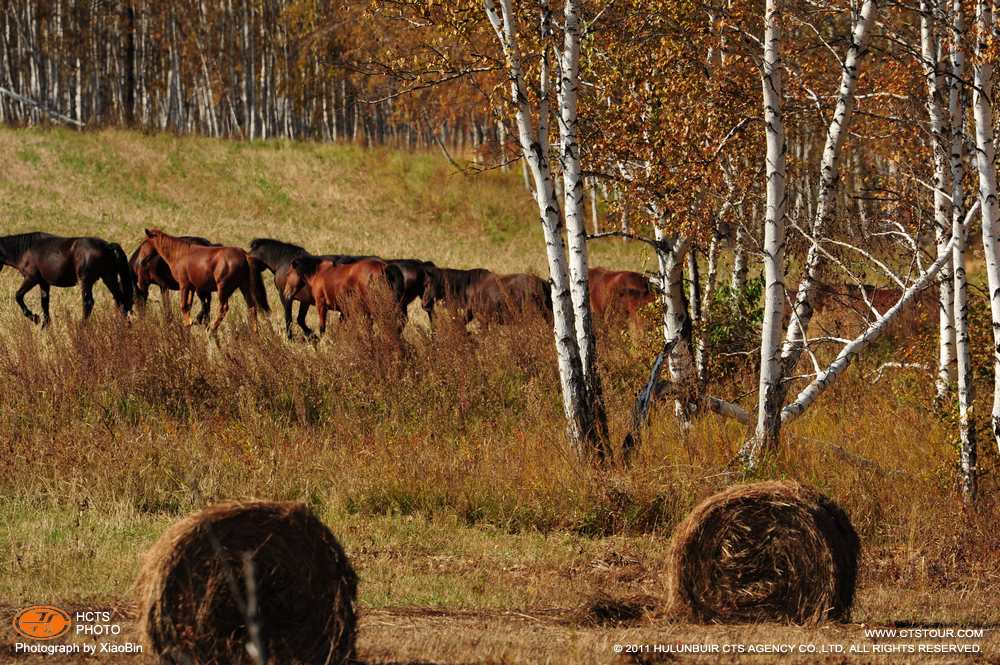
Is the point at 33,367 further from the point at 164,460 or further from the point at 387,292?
the point at 387,292

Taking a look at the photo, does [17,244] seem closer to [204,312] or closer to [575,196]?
[204,312]

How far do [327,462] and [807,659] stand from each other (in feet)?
18.9

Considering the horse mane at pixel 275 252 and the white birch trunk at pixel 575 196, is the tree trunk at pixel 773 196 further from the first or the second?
the horse mane at pixel 275 252

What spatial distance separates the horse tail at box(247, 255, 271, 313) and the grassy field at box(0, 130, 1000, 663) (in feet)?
23.0

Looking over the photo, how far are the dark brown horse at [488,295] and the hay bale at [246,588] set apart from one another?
11.8 meters

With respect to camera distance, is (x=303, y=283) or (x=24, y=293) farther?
(x=303, y=283)

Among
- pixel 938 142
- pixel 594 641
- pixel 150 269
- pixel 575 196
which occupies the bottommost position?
pixel 594 641

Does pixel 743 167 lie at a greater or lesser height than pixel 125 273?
greater

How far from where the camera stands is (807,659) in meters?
7.25

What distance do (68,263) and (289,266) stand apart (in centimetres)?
403

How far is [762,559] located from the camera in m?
8.02

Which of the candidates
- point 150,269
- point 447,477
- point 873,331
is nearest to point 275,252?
point 150,269

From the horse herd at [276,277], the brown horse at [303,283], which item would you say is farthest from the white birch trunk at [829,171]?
the brown horse at [303,283]

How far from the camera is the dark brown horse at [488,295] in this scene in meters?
19.4
